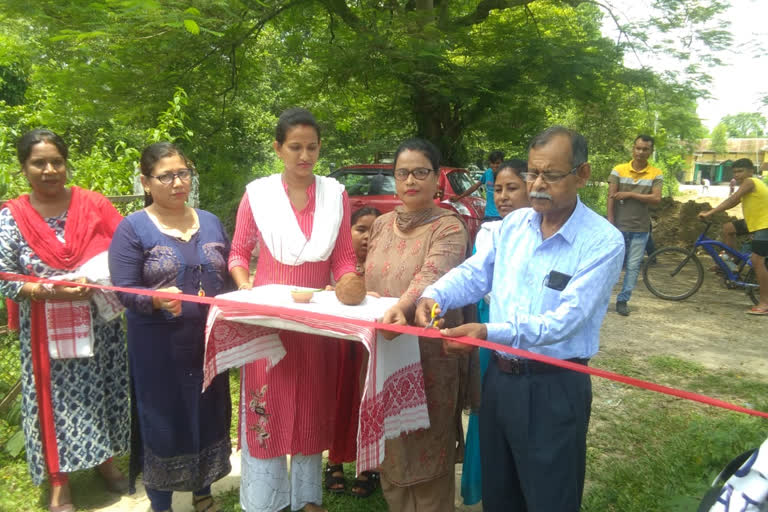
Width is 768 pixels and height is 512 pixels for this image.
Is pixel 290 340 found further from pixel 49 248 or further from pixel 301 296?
pixel 49 248

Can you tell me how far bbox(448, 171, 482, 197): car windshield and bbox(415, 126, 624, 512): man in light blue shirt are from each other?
7199 mm

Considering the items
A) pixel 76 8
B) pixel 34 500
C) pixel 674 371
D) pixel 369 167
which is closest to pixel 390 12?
pixel 369 167

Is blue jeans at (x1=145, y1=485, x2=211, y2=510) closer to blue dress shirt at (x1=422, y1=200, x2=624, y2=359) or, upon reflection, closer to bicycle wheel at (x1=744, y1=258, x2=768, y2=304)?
blue dress shirt at (x1=422, y1=200, x2=624, y2=359)

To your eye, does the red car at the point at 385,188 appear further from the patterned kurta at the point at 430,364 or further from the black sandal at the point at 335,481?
the patterned kurta at the point at 430,364

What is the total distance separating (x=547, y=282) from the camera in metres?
1.84

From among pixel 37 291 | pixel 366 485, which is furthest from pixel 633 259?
pixel 37 291

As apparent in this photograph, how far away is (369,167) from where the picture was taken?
32.6ft

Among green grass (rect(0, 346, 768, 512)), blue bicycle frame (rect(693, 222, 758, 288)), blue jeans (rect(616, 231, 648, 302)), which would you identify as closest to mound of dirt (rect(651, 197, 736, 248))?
blue bicycle frame (rect(693, 222, 758, 288))

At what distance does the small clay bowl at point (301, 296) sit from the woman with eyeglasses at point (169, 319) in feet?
1.99

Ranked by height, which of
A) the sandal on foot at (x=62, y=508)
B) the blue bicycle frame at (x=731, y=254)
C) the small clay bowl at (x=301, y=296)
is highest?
the small clay bowl at (x=301, y=296)

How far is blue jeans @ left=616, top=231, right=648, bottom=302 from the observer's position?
637 cm

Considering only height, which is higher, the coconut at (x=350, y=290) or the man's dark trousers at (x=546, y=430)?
the coconut at (x=350, y=290)

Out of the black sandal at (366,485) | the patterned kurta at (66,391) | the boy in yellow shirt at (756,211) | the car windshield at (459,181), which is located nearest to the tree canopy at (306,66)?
the car windshield at (459,181)

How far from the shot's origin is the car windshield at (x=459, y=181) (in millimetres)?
9172
